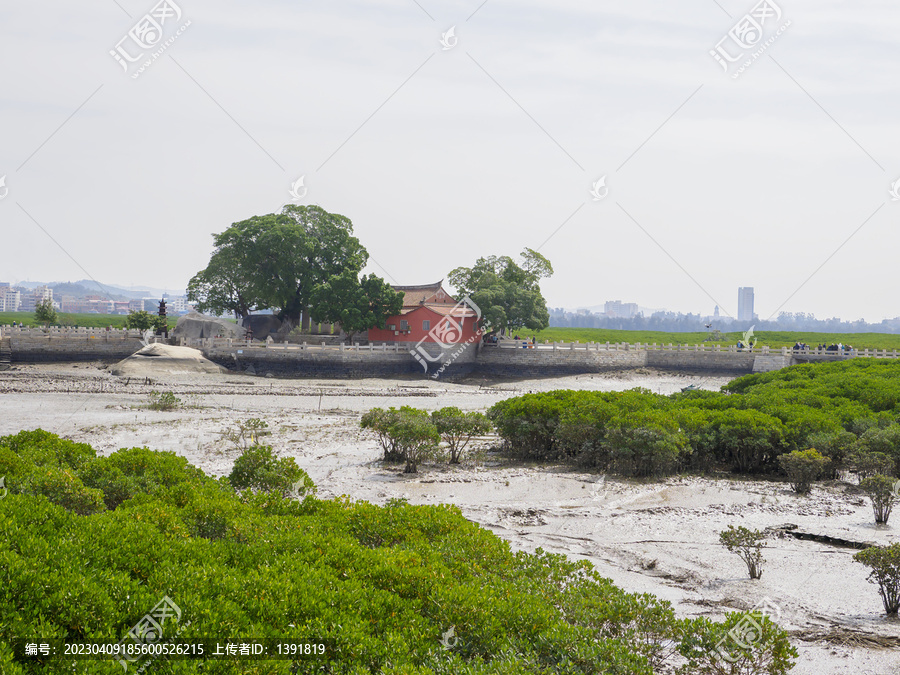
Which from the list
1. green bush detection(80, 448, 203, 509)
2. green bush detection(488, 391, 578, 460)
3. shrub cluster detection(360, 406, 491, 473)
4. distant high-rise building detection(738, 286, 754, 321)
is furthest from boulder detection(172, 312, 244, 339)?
distant high-rise building detection(738, 286, 754, 321)

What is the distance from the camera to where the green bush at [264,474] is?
Answer: 36.6 feet

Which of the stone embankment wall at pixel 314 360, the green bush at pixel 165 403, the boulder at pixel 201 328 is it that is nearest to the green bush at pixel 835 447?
the green bush at pixel 165 403

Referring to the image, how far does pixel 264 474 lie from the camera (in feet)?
36.8

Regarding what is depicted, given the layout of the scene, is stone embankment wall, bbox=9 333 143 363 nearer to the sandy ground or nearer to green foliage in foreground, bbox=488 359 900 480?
the sandy ground

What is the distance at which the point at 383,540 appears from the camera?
301 inches

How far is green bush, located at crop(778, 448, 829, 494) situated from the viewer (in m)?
13.9

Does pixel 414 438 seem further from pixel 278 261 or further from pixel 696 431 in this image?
pixel 278 261

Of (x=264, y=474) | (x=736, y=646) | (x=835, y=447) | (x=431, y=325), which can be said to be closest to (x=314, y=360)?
(x=431, y=325)

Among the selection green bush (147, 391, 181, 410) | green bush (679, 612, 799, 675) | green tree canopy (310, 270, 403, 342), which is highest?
green tree canopy (310, 270, 403, 342)

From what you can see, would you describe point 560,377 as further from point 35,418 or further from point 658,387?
point 35,418

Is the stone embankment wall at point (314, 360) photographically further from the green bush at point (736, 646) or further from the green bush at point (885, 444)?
the green bush at point (736, 646)

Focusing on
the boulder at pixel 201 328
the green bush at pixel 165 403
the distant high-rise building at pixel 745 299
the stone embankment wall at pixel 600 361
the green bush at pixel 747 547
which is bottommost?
the green bush at pixel 165 403

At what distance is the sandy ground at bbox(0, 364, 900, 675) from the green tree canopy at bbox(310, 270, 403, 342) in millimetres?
15794

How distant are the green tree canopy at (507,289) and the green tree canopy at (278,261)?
8.03 m
